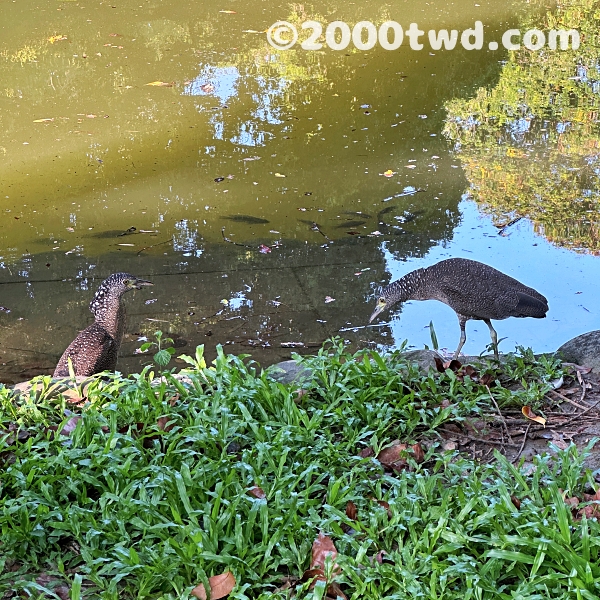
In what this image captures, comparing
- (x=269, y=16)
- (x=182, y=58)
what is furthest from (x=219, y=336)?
(x=269, y=16)

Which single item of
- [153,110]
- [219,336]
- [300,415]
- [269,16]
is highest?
[269,16]

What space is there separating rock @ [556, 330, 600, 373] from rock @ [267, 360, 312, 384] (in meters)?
1.54

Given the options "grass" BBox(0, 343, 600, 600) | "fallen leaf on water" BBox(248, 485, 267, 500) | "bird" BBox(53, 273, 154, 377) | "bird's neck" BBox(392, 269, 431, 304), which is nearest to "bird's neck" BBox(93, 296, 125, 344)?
"bird" BBox(53, 273, 154, 377)

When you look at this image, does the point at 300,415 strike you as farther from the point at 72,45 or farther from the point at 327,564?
the point at 72,45

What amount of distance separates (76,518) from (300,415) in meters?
1.19

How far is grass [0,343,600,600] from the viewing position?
3.07 meters

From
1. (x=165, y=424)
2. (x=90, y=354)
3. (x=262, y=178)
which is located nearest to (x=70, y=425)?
(x=165, y=424)

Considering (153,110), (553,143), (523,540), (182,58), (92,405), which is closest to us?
(523,540)

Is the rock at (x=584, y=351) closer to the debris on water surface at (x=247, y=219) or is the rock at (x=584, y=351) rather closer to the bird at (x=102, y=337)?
the bird at (x=102, y=337)

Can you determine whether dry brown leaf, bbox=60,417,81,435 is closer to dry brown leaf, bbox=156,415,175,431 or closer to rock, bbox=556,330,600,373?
dry brown leaf, bbox=156,415,175,431

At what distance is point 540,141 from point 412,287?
4.41 m

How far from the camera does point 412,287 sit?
5.38 m

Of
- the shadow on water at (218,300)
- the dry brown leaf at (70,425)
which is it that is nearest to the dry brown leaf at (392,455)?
the dry brown leaf at (70,425)

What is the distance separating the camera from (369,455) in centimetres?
390
